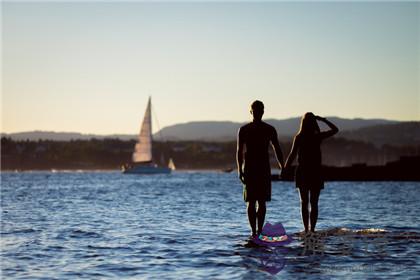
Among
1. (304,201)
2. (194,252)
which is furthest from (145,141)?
(194,252)

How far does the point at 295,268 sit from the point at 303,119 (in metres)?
4.67

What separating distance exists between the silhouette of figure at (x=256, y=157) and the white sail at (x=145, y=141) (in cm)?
10627

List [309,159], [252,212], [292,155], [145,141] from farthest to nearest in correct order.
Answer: [145,141], [309,159], [292,155], [252,212]

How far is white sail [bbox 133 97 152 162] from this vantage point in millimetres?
118688

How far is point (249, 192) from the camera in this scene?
12.6 meters

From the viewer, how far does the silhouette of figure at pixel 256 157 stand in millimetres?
12664

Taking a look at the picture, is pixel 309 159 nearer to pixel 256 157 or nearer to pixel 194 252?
pixel 256 157

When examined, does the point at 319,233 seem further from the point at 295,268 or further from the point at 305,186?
the point at 295,268

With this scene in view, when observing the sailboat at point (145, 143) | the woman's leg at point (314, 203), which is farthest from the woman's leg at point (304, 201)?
the sailboat at point (145, 143)

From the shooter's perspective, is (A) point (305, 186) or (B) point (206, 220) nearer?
(A) point (305, 186)

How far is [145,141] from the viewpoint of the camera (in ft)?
399

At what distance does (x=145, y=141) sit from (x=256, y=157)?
360ft

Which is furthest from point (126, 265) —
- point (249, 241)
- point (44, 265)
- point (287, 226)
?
point (287, 226)

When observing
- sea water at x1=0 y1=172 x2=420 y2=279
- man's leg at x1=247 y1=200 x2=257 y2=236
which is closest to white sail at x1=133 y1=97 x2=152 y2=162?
sea water at x1=0 y1=172 x2=420 y2=279
